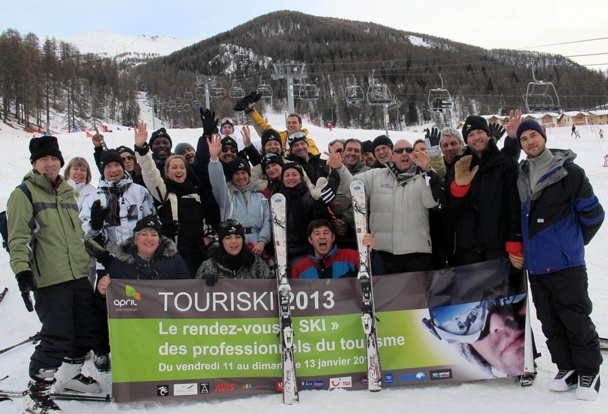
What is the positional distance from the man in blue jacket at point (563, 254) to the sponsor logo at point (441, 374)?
732mm

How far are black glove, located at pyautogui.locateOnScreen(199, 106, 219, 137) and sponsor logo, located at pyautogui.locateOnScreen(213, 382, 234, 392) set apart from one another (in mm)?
2528

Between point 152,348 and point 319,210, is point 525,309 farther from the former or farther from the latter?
point 152,348

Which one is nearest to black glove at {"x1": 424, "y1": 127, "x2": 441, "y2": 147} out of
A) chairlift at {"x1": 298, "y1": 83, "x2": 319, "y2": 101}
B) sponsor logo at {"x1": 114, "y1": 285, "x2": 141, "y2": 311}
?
sponsor logo at {"x1": 114, "y1": 285, "x2": 141, "y2": 311}

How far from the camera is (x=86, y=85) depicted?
254 feet

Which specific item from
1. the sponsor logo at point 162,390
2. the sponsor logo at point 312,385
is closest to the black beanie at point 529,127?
the sponsor logo at point 312,385

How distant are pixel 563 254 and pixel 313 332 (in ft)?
6.43

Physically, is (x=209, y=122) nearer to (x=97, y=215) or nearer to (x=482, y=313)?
(x=97, y=215)

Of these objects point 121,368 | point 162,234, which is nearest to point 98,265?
point 162,234

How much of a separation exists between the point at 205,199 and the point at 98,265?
1180 mm

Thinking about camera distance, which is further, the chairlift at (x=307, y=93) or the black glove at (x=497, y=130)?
the chairlift at (x=307, y=93)

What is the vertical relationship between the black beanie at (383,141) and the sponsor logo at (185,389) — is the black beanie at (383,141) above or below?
above

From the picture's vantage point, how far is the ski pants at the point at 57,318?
331 cm

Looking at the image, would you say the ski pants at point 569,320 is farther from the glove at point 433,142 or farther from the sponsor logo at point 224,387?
the sponsor logo at point 224,387

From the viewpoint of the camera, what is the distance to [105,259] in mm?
3762
